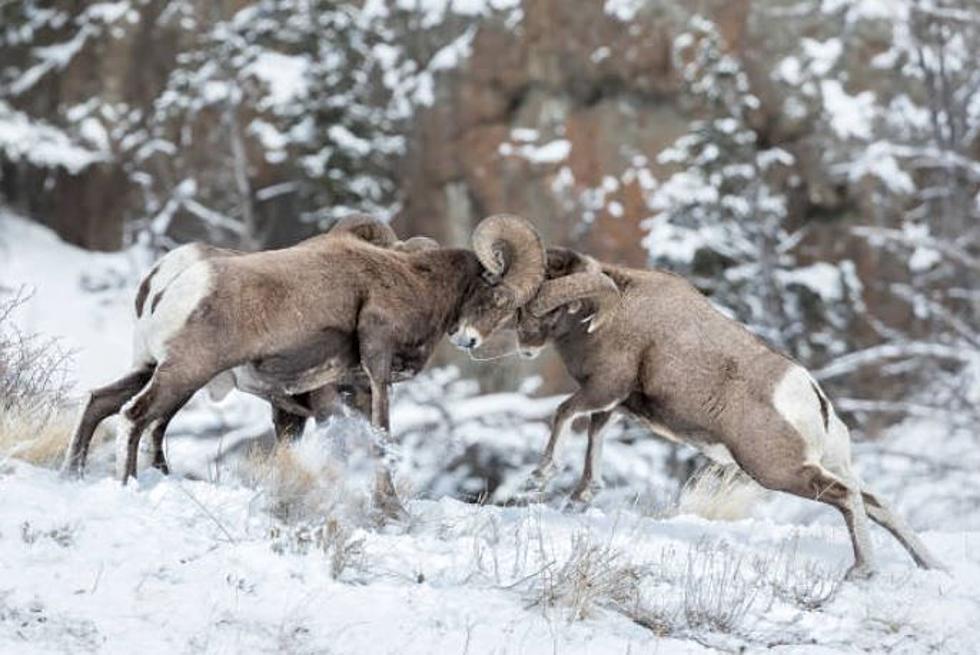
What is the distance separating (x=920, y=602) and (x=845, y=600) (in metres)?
0.32

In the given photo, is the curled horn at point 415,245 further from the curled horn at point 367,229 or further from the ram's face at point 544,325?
the ram's face at point 544,325

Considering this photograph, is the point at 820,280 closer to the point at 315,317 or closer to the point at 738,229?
the point at 738,229

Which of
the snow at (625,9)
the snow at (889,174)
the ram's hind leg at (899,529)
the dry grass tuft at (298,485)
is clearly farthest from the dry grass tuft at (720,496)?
the snow at (625,9)

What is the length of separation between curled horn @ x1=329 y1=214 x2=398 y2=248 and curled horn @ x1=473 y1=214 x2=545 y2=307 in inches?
21.0

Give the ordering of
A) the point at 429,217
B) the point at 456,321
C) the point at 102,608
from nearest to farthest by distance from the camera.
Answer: the point at 102,608 → the point at 456,321 → the point at 429,217

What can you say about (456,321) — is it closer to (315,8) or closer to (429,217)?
(429,217)

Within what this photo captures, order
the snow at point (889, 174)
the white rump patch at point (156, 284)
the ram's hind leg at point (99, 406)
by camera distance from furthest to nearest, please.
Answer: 1. the snow at point (889, 174)
2. the white rump patch at point (156, 284)
3. the ram's hind leg at point (99, 406)

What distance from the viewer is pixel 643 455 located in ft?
62.4

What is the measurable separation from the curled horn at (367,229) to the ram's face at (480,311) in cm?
60

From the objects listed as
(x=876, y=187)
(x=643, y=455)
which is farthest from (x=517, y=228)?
(x=876, y=187)

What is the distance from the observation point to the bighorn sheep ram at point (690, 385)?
6.66 m

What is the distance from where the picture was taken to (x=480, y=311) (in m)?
7.42

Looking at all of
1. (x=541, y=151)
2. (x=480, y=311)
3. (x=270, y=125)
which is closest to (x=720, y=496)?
(x=480, y=311)

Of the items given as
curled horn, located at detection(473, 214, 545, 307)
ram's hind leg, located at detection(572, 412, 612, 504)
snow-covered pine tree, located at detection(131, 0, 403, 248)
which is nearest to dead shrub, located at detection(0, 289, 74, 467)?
curled horn, located at detection(473, 214, 545, 307)
